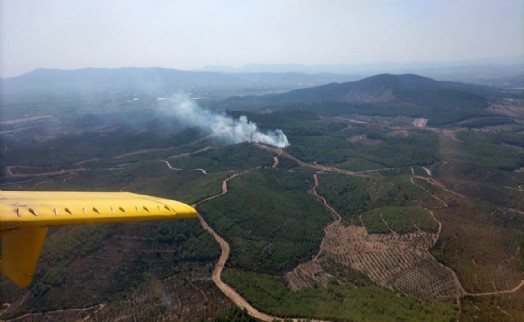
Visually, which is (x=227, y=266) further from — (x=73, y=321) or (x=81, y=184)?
(x=81, y=184)

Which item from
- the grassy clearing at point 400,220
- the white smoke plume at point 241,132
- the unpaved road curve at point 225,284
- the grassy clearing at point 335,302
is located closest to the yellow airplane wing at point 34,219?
the unpaved road curve at point 225,284

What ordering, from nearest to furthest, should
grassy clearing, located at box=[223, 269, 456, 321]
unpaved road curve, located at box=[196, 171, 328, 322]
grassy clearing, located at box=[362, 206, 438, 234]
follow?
grassy clearing, located at box=[223, 269, 456, 321] → unpaved road curve, located at box=[196, 171, 328, 322] → grassy clearing, located at box=[362, 206, 438, 234]

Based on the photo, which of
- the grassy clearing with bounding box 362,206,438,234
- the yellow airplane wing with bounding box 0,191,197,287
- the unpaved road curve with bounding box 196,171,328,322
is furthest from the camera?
the grassy clearing with bounding box 362,206,438,234

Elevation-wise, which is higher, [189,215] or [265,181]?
[189,215]

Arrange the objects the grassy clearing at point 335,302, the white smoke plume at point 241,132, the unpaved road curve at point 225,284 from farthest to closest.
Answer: the white smoke plume at point 241,132
the unpaved road curve at point 225,284
the grassy clearing at point 335,302

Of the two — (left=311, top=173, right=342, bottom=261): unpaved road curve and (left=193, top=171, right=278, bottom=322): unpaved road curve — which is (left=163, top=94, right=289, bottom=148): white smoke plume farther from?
(left=193, top=171, right=278, bottom=322): unpaved road curve

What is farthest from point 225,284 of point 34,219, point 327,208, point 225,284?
point 34,219

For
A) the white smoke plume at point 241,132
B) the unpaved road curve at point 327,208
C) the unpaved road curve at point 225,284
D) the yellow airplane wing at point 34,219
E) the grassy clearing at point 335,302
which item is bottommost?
the unpaved road curve at point 327,208

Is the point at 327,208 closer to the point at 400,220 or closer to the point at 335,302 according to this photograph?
the point at 400,220

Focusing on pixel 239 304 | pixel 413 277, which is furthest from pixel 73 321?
pixel 413 277

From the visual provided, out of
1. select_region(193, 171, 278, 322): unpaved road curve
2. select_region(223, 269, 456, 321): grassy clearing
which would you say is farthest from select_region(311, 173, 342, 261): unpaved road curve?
select_region(193, 171, 278, 322): unpaved road curve

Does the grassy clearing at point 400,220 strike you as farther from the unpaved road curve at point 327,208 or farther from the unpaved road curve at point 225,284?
the unpaved road curve at point 225,284
